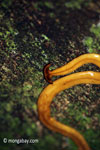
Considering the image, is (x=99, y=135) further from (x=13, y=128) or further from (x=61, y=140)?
(x=13, y=128)

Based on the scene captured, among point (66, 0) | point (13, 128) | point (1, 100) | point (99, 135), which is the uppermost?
point (66, 0)

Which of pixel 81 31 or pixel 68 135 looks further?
pixel 81 31

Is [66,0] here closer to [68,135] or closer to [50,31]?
[50,31]

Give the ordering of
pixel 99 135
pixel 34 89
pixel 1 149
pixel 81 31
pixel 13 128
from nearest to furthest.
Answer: pixel 1 149 → pixel 13 128 → pixel 99 135 → pixel 34 89 → pixel 81 31

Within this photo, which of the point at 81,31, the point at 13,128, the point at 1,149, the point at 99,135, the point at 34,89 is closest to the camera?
the point at 1,149

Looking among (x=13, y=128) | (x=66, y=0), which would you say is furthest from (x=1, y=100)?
(x=66, y=0)

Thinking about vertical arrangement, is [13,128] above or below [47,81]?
below

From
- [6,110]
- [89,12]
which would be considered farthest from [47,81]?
[89,12]
